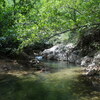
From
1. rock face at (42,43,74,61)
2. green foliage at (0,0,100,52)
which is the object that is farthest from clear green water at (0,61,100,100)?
rock face at (42,43,74,61)

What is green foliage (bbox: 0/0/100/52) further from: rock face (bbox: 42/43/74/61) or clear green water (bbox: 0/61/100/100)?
rock face (bbox: 42/43/74/61)

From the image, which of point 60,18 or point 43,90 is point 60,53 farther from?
point 43,90

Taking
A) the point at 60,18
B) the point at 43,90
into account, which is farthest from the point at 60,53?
the point at 43,90

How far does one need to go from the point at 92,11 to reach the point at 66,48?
14.9 m

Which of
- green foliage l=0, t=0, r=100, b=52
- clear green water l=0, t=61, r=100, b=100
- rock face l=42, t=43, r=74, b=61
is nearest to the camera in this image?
clear green water l=0, t=61, r=100, b=100

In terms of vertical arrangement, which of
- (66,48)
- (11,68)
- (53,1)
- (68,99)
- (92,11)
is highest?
(53,1)

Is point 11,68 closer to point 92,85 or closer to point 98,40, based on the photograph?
point 92,85

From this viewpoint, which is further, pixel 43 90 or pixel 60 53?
pixel 60 53

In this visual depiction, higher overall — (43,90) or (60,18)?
(60,18)

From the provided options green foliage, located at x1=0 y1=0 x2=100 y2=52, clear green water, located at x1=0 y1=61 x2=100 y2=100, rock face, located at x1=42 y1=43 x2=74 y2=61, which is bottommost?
clear green water, located at x1=0 y1=61 x2=100 y2=100

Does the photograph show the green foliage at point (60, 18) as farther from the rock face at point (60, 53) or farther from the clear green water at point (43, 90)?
the rock face at point (60, 53)

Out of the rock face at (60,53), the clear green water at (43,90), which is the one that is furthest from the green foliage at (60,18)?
the rock face at (60,53)

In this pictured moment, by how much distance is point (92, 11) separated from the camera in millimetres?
8328

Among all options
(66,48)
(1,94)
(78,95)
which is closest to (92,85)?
(78,95)
